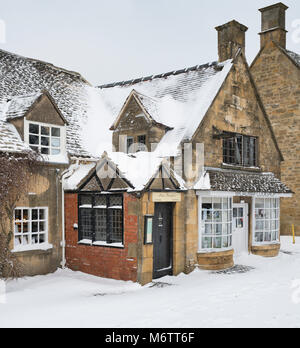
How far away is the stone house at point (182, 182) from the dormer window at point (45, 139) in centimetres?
100

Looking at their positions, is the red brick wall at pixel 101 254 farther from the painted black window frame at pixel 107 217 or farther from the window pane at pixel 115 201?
the window pane at pixel 115 201

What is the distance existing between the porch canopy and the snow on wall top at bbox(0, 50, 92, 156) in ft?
15.1

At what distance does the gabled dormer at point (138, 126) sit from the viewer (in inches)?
606

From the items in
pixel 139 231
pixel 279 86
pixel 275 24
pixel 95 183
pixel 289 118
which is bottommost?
pixel 139 231

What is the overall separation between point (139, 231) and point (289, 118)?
1514cm

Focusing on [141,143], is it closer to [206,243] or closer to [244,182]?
[244,182]

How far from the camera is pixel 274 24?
81.4 feet

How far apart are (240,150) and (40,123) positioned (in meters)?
8.21

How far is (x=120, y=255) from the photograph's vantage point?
12.7 m

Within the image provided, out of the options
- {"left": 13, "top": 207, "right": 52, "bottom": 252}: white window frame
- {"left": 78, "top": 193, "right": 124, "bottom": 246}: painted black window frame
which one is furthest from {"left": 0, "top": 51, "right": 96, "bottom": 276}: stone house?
{"left": 78, "top": 193, "right": 124, "bottom": 246}: painted black window frame

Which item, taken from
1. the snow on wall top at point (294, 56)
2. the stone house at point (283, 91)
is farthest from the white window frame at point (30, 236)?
the snow on wall top at point (294, 56)
